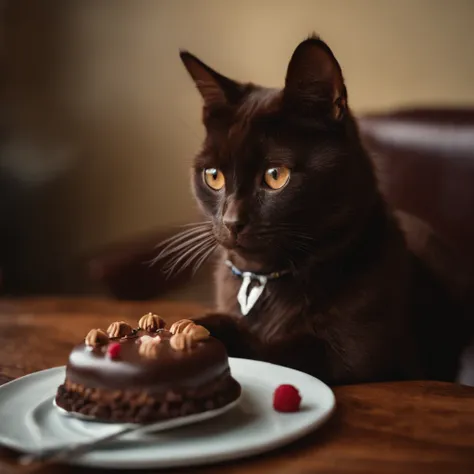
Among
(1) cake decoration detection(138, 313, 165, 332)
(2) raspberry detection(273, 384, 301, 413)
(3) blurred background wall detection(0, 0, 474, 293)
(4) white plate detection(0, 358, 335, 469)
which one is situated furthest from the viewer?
(3) blurred background wall detection(0, 0, 474, 293)

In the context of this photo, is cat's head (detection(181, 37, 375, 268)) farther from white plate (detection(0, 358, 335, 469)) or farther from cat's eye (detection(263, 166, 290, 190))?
white plate (detection(0, 358, 335, 469))

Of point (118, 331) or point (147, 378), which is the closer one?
point (147, 378)

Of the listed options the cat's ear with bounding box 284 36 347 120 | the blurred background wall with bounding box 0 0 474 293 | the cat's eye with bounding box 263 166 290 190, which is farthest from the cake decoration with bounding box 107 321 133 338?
the blurred background wall with bounding box 0 0 474 293

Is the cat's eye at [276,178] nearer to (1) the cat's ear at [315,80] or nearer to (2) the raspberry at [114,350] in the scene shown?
(1) the cat's ear at [315,80]

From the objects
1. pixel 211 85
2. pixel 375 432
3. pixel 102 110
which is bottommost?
pixel 375 432

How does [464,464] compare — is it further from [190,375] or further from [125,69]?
[125,69]

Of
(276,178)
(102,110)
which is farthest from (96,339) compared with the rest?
(102,110)

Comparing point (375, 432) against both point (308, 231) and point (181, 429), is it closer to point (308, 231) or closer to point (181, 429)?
point (181, 429)

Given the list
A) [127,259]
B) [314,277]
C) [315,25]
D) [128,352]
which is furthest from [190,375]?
[315,25]
